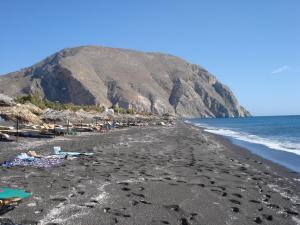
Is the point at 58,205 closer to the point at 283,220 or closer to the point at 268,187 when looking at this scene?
the point at 283,220

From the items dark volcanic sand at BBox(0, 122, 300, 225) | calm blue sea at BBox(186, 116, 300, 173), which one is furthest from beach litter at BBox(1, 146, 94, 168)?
calm blue sea at BBox(186, 116, 300, 173)

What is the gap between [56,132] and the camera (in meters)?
23.3

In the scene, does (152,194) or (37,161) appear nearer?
(152,194)

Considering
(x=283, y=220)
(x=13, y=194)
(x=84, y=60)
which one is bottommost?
(x=283, y=220)

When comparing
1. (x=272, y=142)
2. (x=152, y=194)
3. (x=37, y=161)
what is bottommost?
(x=272, y=142)

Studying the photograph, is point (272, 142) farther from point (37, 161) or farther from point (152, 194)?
point (152, 194)

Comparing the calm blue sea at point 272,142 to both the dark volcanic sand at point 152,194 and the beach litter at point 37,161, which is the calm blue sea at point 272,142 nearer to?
the dark volcanic sand at point 152,194

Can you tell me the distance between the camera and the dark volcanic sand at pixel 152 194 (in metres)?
6.25

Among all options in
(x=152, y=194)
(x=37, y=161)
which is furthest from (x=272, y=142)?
(x=152, y=194)

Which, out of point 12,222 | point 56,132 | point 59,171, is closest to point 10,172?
point 59,171

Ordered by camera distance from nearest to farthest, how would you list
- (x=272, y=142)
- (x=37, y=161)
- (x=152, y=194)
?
(x=152, y=194) → (x=37, y=161) → (x=272, y=142)

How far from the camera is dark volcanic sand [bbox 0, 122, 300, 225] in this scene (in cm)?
625

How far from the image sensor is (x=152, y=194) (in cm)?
786

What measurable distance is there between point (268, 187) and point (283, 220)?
2974 mm
